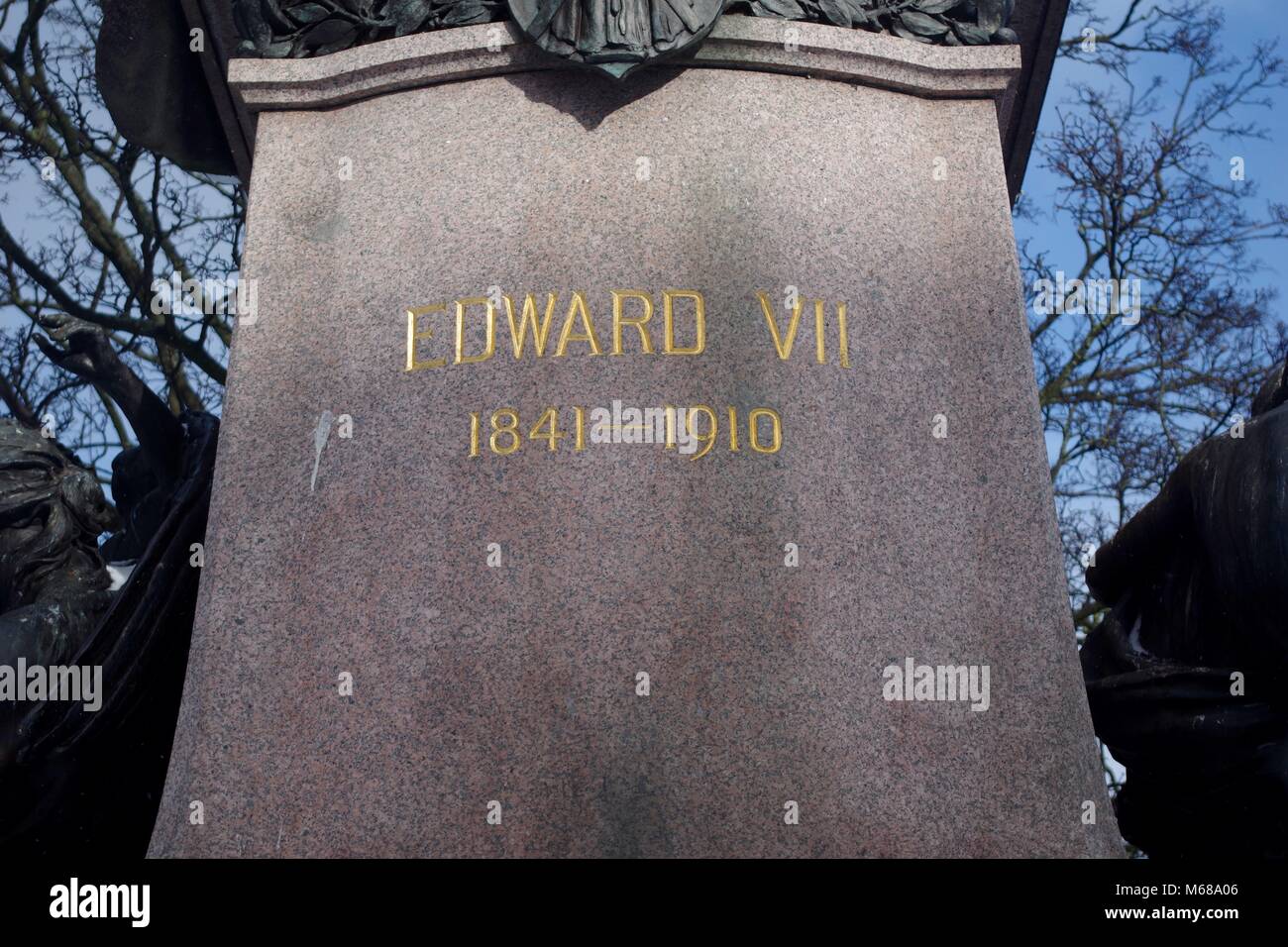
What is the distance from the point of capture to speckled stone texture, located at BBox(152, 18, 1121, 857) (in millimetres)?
5602

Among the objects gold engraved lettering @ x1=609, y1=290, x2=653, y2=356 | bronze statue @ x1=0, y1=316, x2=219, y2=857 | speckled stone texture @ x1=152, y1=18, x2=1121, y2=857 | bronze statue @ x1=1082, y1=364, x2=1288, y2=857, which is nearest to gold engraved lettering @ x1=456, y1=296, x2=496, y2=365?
speckled stone texture @ x1=152, y1=18, x2=1121, y2=857

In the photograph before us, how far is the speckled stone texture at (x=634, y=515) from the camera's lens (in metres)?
5.60

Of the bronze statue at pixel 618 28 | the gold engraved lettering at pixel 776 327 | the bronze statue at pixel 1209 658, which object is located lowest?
the bronze statue at pixel 1209 658

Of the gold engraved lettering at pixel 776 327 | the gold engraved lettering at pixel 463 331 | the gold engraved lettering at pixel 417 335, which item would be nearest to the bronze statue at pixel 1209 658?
the gold engraved lettering at pixel 776 327

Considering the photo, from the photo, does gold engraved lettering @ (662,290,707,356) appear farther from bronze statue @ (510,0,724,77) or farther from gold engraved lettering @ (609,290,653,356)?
bronze statue @ (510,0,724,77)

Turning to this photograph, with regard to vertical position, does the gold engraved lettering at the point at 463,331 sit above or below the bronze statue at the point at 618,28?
below

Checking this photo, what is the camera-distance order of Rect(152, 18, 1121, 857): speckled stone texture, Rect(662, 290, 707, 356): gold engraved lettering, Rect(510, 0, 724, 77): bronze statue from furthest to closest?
Rect(510, 0, 724, 77): bronze statue < Rect(662, 290, 707, 356): gold engraved lettering < Rect(152, 18, 1121, 857): speckled stone texture

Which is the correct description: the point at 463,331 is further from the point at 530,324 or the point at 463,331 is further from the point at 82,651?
the point at 82,651

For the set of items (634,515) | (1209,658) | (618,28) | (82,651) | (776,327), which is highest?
(618,28)

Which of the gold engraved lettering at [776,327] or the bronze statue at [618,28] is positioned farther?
the bronze statue at [618,28]

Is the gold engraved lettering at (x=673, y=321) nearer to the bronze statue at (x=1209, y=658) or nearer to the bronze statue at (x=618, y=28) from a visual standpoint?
the bronze statue at (x=618, y=28)

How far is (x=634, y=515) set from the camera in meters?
5.92

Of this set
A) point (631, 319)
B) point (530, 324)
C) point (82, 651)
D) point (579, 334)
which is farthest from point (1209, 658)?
point (82, 651)

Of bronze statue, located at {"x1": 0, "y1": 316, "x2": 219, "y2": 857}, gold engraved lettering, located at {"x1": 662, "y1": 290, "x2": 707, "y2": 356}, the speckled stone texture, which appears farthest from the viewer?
bronze statue, located at {"x1": 0, "y1": 316, "x2": 219, "y2": 857}
